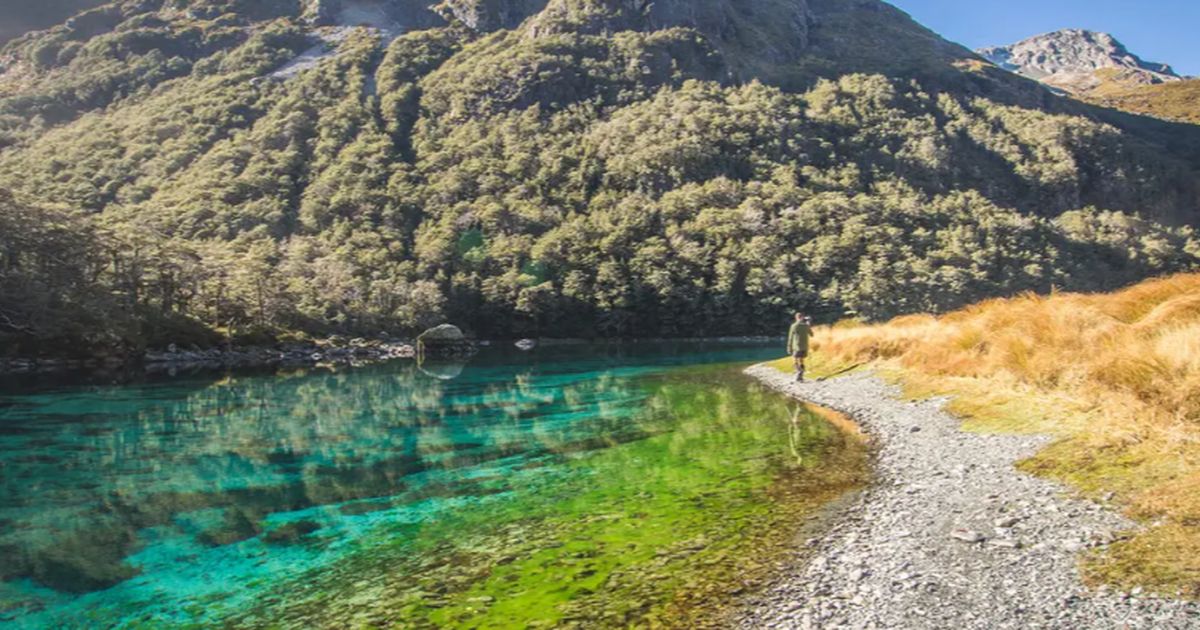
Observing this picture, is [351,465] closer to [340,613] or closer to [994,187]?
[340,613]

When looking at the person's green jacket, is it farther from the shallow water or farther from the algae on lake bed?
the algae on lake bed

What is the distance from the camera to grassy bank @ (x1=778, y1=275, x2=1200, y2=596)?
8156 millimetres

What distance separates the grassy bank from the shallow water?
426 cm

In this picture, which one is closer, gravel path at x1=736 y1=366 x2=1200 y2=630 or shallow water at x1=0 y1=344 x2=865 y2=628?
gravel path at x1=736 y1=366 x2=1200 y2=630

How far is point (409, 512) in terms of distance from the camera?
15.1m

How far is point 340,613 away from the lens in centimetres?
969

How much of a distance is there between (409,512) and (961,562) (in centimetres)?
1090

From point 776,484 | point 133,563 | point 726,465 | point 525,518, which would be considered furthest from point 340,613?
point 726,465

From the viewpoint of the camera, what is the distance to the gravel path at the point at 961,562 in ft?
23.9

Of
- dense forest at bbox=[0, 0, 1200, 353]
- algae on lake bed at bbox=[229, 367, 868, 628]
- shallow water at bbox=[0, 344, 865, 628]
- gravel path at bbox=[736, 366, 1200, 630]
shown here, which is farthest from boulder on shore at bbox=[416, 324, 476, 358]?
gravel path at bbox=[736, 366, 1200, 630]

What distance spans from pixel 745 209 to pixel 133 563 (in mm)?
144487

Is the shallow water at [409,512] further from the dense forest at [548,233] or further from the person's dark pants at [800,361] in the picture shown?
the dense forest at [548,233]

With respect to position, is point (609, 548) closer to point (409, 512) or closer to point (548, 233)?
point (409, 512)

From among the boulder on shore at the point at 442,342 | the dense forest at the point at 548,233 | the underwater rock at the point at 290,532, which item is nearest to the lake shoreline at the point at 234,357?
the boulder on shore at the point at 442,342
